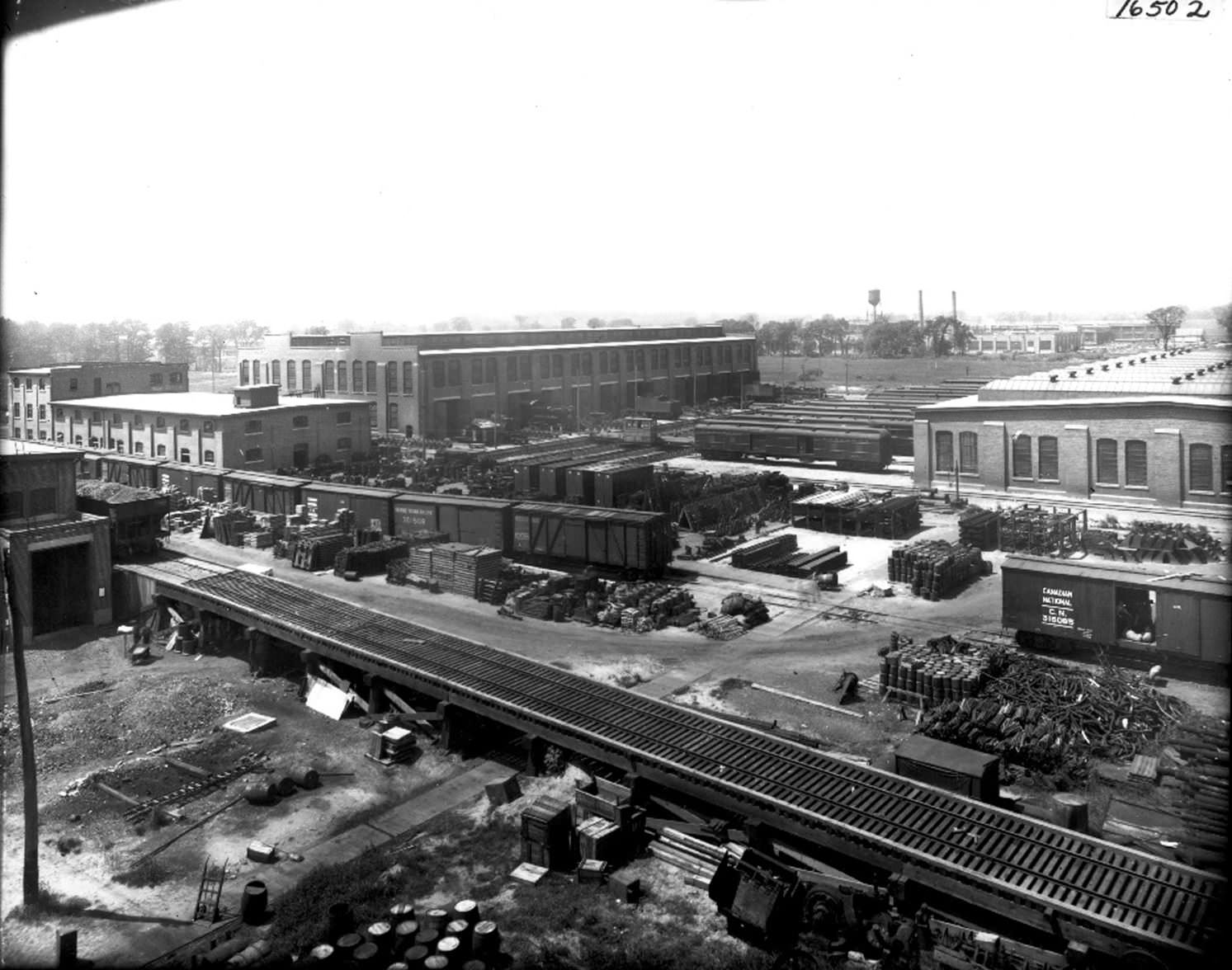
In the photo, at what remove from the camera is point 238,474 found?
126ft

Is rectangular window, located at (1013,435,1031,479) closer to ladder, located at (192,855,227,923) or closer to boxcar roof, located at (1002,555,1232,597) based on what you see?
boxcar roof, located at (1002,555,1232,597)

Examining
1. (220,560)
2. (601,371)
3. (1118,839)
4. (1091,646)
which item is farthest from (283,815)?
(601,371)

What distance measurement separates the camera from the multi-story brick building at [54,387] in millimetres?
50875

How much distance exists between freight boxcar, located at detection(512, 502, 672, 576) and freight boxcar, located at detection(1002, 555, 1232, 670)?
942 cm

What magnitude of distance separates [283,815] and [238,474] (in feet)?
90.3

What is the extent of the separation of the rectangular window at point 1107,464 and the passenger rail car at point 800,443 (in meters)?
10.4

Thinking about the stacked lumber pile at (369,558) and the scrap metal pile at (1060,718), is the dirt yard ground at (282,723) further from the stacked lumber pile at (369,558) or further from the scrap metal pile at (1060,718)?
the scrap metal pile at (1060,718)

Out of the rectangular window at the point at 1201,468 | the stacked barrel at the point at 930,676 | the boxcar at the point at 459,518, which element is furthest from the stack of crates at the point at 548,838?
the rectangular window at the point at 1201,468

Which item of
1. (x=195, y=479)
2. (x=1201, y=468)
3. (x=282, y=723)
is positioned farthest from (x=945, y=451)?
(x=195, y=479)

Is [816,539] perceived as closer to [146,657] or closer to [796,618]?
[796,618]

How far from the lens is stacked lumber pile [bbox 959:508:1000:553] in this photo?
93.1 ft

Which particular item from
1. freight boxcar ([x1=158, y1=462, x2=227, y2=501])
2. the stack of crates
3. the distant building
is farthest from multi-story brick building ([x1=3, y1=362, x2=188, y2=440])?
the stack of crates

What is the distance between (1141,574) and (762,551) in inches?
435

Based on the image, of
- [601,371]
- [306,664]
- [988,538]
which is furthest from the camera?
[601,371]
